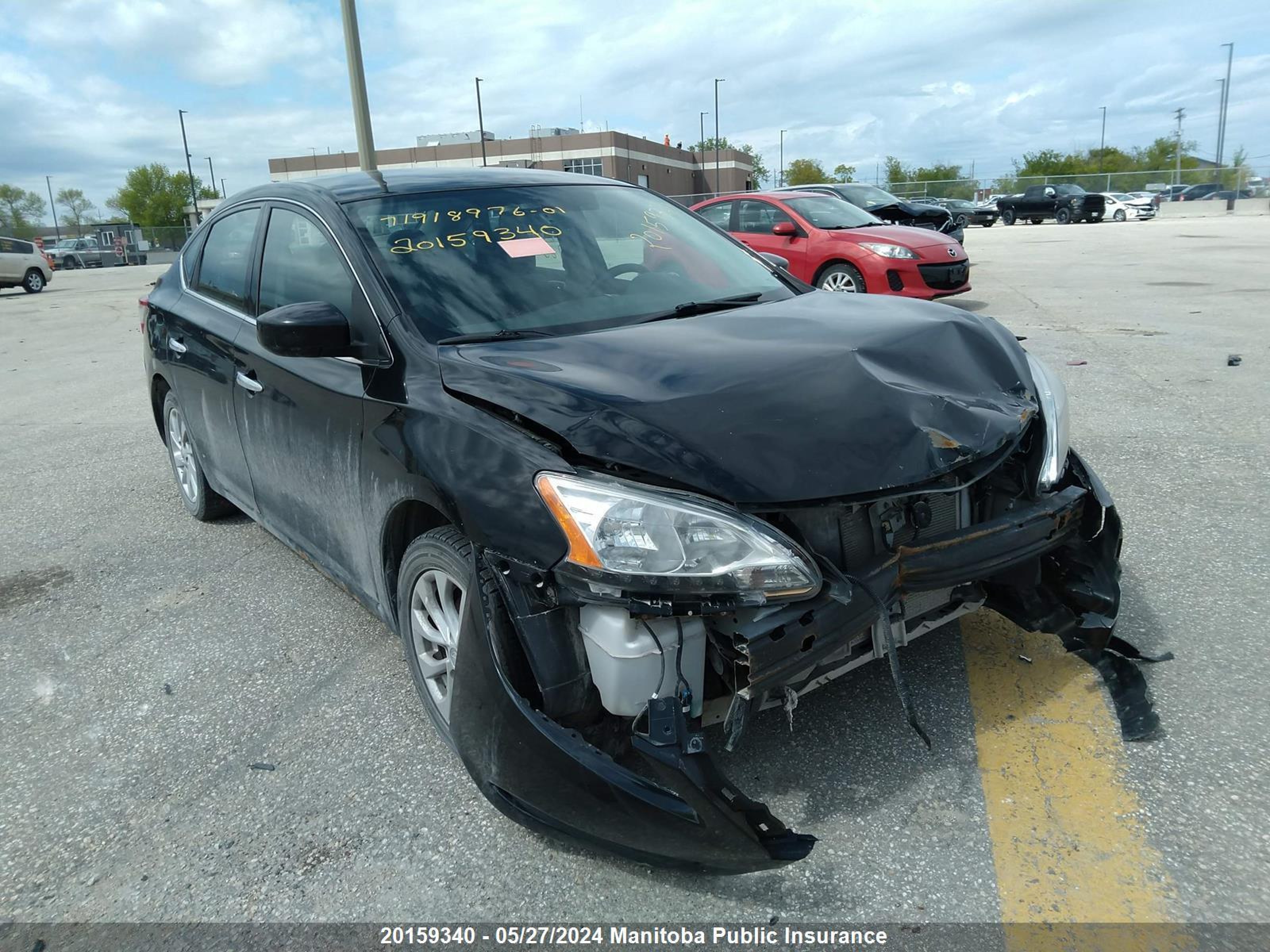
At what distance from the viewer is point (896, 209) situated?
16.1 metres

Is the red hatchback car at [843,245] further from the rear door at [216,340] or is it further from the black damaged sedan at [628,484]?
the black damaged sedan at [628,484]

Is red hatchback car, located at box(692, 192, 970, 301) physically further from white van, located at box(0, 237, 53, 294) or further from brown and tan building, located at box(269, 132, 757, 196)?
brown and tan building, located at box(269, 132, 757, 196)

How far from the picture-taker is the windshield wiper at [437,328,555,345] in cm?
272

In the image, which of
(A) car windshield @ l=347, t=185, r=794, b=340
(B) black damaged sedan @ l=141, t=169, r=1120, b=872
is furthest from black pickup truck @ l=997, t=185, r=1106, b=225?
(B) black damaged sedan @ l=141, t=169, r=1120, b=872

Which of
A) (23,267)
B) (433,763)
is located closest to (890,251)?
(433,763)

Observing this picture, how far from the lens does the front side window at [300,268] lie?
304cm

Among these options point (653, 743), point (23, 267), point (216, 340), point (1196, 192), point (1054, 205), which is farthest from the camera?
point (1196, 192)

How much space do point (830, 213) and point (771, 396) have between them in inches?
400

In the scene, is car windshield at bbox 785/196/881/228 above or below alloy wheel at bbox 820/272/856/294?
above

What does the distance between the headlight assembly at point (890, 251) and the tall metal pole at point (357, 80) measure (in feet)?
20.2

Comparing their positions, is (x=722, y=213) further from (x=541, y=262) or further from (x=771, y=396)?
(x=771, y=396)

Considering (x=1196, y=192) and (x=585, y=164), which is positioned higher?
(x=585, y=164)

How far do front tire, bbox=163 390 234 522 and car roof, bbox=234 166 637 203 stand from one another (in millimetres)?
1351

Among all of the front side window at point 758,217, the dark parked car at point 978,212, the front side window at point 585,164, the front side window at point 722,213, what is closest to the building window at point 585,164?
the front side window at point 585,164
